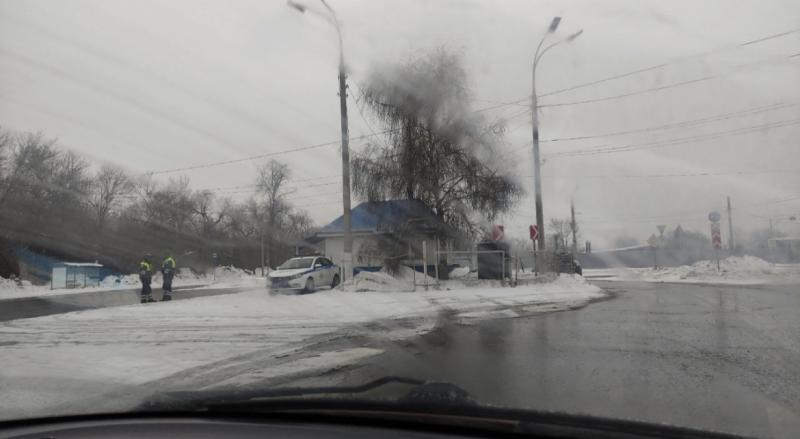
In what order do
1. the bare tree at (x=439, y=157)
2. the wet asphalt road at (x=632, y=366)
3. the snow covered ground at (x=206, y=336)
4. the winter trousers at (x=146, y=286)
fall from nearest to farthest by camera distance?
the wet asphalt road at (x=632, y=366)
the snow covered ground at (x=206, y=336)
the winter trousers at (x=146, y=286)
the bare tree at (x=439, y=157)

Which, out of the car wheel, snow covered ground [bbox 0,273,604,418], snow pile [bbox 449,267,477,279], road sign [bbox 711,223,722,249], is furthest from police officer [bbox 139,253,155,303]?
road sign [bbox 711,223,722,249]

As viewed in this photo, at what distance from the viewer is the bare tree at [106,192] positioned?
2430 cm

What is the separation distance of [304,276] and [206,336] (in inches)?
370

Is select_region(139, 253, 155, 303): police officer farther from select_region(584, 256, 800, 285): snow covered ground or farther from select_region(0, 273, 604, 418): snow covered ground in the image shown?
select_region(584, 256, 800, 285): snow covered ground

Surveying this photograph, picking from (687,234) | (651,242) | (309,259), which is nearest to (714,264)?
(651,242)

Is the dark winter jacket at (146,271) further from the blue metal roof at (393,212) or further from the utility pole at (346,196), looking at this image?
the blue metal roof at (393,212)

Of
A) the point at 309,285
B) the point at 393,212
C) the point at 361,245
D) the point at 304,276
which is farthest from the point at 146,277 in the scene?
the point at 393,212

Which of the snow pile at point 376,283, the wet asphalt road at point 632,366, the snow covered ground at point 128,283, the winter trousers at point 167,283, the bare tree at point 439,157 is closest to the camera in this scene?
the wet asphalt road at point 632,366

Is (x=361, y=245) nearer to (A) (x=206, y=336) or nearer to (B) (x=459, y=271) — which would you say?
(B) (x=459, y=271)

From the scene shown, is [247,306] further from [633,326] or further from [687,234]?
[687,234]

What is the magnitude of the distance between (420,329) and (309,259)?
426 inches

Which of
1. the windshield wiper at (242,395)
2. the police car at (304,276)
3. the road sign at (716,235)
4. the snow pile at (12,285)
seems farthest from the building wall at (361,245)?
the windshield wiper at (242,395)

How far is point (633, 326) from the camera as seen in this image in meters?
9.55

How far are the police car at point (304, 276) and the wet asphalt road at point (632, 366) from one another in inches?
361
